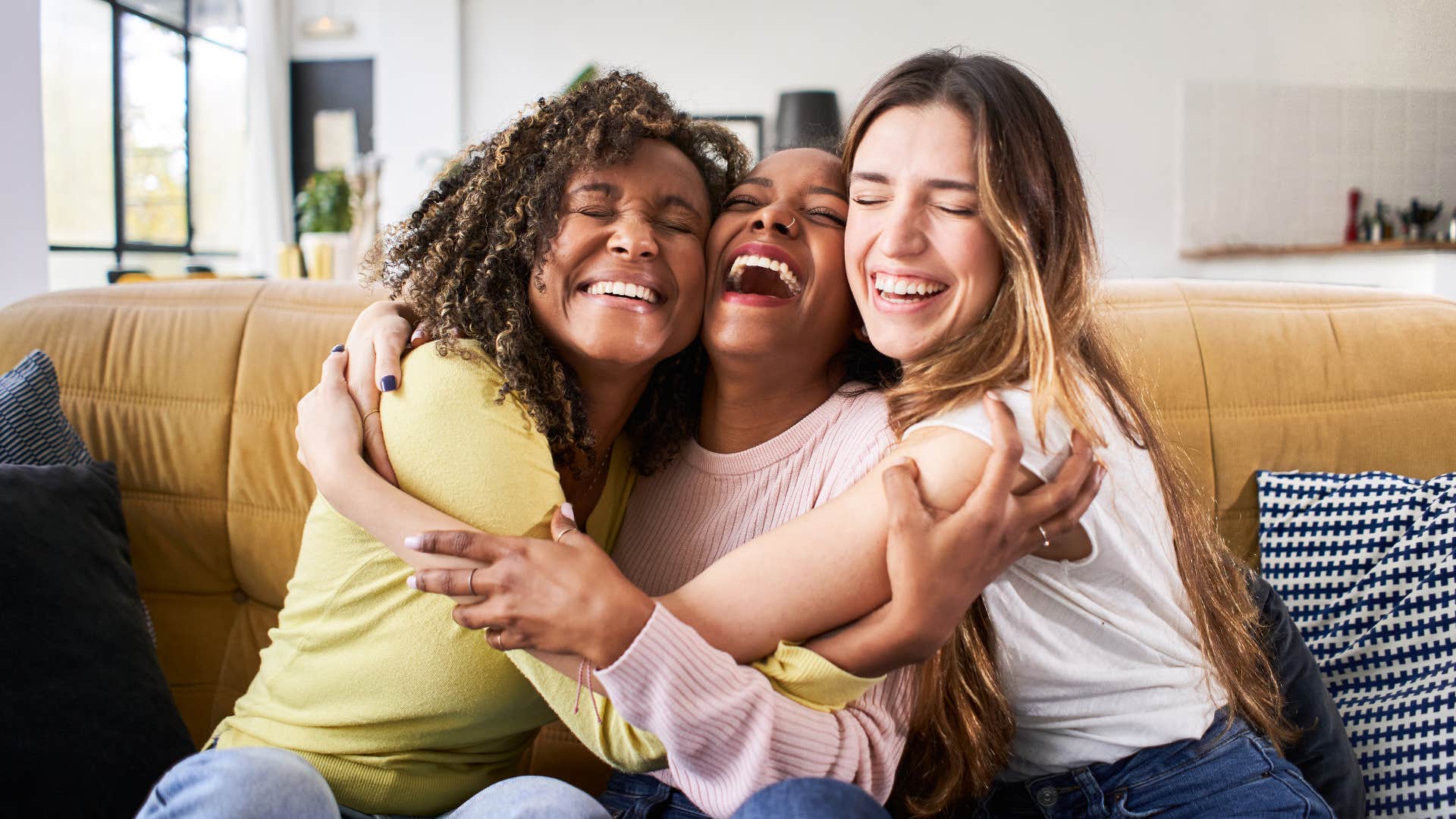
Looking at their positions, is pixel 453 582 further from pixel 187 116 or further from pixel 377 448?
pixel 187 116

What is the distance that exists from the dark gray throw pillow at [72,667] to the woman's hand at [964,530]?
974 millimetres

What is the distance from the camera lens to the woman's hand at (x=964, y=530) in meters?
0.97

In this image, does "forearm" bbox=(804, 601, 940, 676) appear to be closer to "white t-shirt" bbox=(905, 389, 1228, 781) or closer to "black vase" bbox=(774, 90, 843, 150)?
"white t-shirt" bbox=(905, 389, 1228, 781)

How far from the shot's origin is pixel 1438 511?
4.91 feet

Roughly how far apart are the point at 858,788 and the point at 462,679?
18.7 inches

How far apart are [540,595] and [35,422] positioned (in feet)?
3.27

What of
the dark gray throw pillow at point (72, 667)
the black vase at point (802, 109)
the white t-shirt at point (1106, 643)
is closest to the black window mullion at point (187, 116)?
the black vase at point (802, 109)

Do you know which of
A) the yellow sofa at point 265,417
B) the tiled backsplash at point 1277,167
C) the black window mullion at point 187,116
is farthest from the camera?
the black window mullion at point 187,116

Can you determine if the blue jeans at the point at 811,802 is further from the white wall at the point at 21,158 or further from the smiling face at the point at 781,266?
the white wall at the point at 21,158

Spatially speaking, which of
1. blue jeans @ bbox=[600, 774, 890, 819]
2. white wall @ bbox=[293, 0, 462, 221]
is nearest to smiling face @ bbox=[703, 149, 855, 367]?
blue jeans @ bbox=[600, 774, 890, 819]

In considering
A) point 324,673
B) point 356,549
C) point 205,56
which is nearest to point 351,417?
point 356,549

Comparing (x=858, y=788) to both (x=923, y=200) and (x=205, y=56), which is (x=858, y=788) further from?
(x=205, y=56)

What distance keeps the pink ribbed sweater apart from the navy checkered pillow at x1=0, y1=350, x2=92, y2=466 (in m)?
0.86

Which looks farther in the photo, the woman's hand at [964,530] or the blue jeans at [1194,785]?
the blue jeans at [1194,785]
